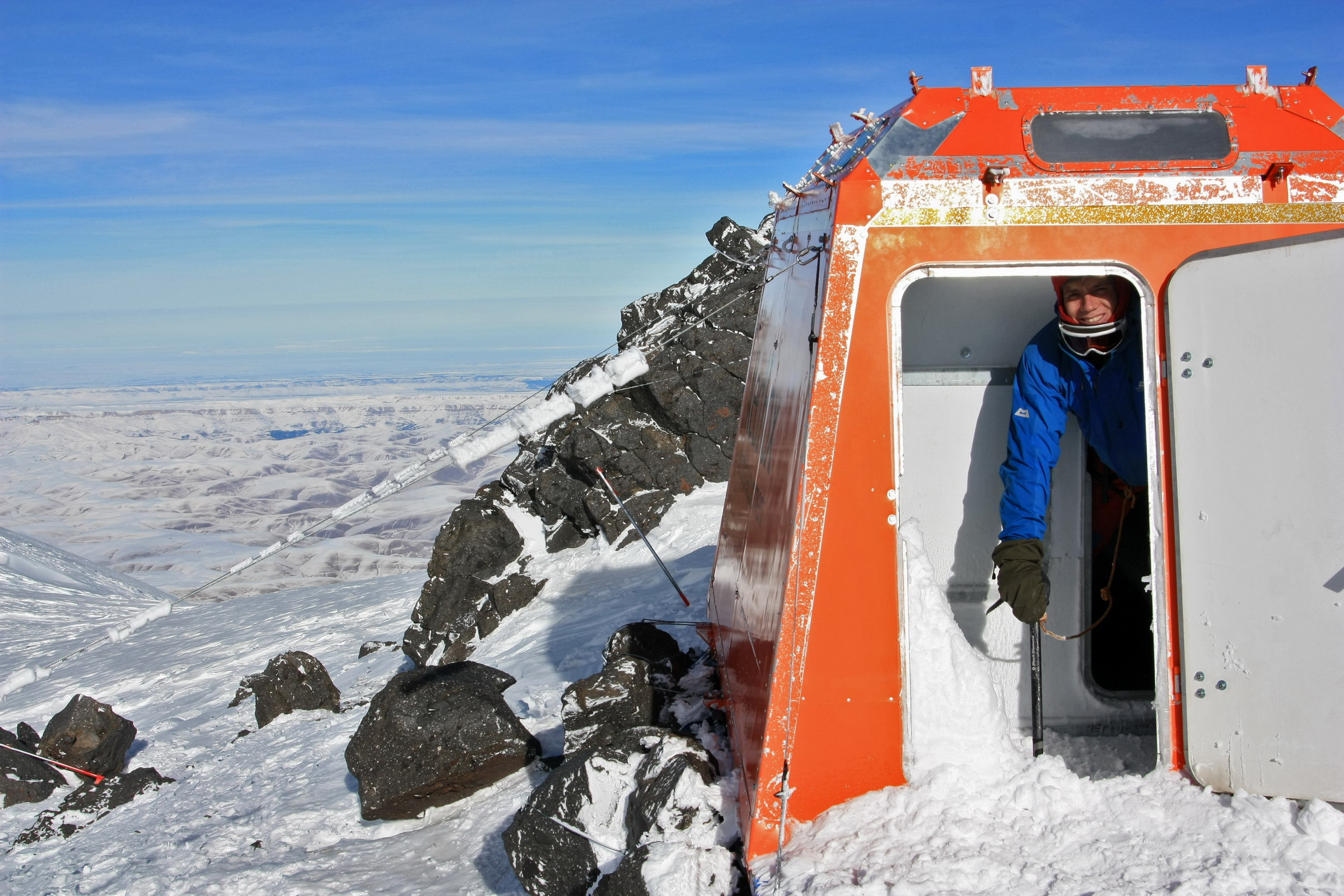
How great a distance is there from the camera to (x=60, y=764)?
840 cm

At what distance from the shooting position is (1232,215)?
10.0ft

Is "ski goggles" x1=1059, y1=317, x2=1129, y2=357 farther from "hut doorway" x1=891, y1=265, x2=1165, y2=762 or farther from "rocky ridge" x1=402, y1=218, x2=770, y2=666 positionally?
"rocky ridge" x1=402, y1=218, x2=770, y2=666

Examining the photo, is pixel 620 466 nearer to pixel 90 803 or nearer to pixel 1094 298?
pixel 90 803

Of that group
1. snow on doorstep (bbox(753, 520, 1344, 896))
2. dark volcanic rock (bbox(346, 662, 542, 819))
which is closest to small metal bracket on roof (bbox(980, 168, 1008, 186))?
snow on doorstep (bbox(753, 520, 1344, 896))

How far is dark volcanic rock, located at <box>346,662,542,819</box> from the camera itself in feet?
16.8

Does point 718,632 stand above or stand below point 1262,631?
below

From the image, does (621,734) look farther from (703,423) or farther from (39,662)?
(39,662)

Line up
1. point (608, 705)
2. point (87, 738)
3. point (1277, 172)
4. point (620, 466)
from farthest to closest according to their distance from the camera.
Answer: point (620, 466) < point (87, 738) < point (608, 705) < point (1277, 172)

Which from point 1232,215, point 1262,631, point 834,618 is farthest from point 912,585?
point 1232,215

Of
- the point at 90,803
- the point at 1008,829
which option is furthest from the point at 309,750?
the point at 1008,829

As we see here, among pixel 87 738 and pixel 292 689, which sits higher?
pixel 292 689

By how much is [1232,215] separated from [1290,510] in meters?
1.00

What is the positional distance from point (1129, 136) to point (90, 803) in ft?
27.9

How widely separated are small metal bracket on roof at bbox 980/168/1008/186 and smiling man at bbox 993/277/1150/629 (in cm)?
51
